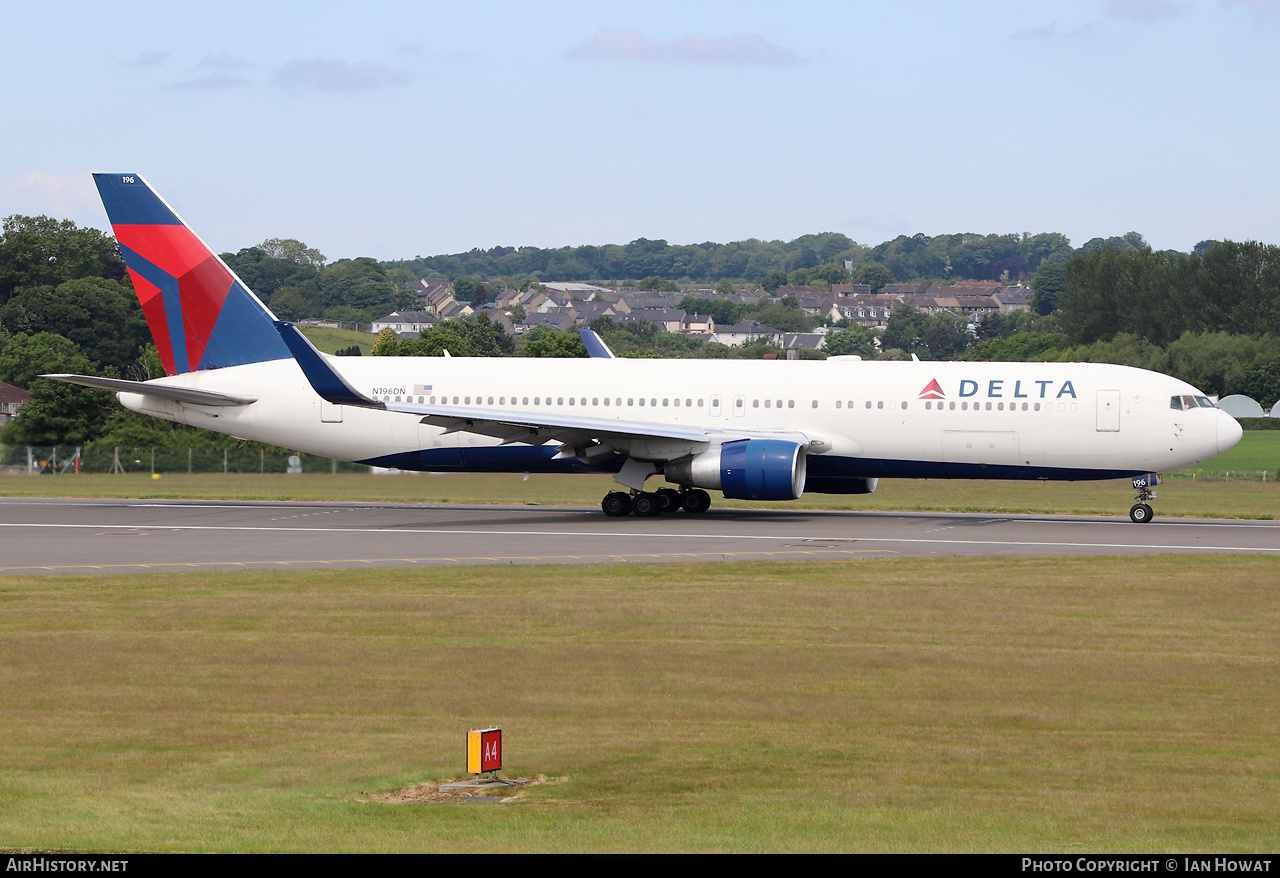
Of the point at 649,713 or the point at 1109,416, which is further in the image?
the point at 1109,416

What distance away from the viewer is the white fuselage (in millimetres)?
32969

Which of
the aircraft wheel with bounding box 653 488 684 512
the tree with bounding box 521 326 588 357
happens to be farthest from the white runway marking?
the tree with bounding box 521 326 588 357

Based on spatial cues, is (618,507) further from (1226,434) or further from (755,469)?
(1226,434)

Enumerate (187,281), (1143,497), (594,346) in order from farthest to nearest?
(594,346) → (187,281) → (1143,497)

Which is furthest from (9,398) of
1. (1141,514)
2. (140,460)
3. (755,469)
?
(1141,514)

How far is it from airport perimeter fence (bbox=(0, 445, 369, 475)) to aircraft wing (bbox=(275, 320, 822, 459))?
17.0 meters

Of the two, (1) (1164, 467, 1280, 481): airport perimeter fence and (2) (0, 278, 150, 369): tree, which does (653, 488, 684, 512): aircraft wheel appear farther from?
(2) (0, 278, 150, 369): tree

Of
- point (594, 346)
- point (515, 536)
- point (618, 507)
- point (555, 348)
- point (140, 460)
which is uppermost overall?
point (555, 348)

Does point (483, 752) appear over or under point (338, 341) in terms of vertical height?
under

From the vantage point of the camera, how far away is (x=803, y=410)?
34.2m

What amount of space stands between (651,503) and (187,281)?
13615 millimetres

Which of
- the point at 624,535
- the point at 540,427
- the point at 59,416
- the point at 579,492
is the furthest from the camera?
the point at 59,416

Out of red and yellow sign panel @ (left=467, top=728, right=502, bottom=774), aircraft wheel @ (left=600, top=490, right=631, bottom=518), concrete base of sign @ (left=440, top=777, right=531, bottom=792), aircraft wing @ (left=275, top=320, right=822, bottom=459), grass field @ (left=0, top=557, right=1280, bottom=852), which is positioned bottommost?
concrete base of sign @ (left=440, top=777, right=531, bottom=792)

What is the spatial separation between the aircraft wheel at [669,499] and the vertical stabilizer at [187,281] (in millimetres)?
10537
